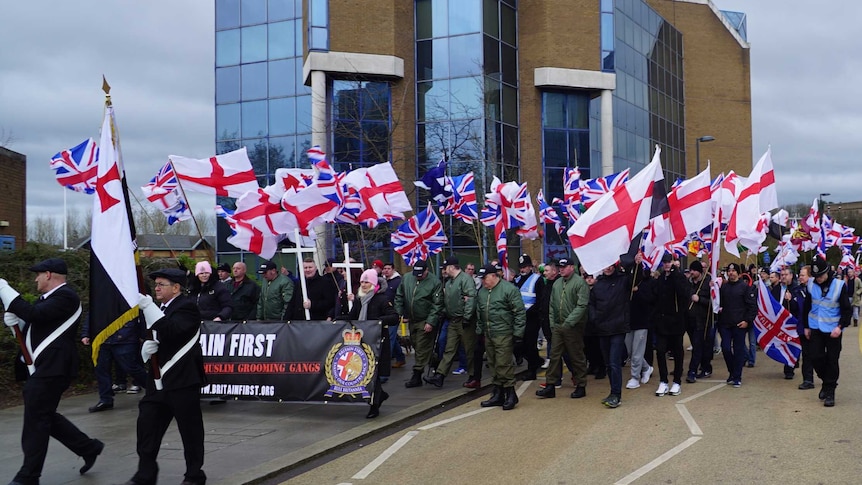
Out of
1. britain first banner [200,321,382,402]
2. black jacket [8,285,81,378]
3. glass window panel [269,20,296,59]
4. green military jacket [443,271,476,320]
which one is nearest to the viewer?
black jacket [8,285,81,378]

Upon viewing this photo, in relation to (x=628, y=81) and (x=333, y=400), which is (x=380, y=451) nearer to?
(x=333, y=400)

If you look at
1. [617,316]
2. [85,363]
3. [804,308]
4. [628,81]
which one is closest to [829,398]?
[804,308]

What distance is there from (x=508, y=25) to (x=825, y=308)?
2634 centimetres

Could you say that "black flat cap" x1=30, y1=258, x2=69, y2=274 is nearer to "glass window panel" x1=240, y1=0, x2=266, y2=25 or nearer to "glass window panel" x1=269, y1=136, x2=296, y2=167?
"glass window panel" x1=269, y1=136, x2=296, y2=167

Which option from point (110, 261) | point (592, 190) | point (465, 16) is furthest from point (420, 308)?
point (465, 16)

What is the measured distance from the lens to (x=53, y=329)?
6207mm

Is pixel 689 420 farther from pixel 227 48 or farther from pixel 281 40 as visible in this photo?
pixel 227 48

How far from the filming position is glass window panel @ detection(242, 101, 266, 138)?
33.0m

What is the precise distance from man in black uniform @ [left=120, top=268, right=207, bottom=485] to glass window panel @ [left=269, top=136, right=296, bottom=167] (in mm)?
26325

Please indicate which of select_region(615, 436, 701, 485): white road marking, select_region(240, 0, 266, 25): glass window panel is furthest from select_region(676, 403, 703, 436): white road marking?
select_region(240, 0, 266, 25): glass window panel

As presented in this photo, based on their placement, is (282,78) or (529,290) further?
(282,78)

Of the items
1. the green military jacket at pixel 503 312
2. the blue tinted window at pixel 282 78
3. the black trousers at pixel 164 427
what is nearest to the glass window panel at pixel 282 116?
the blue tinted window at pixel 282 78

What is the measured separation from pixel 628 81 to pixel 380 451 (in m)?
33.2

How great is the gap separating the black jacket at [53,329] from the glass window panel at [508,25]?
29104 mm
